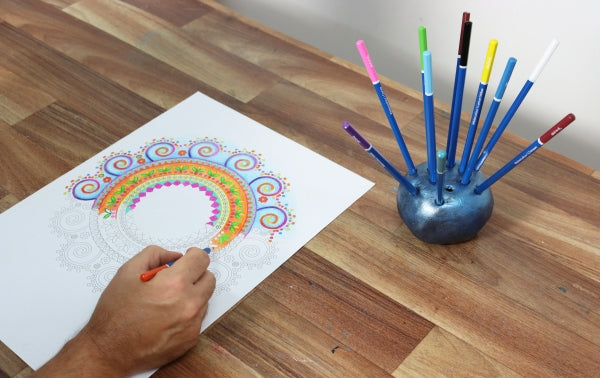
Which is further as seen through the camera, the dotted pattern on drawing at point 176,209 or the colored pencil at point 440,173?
the dotted pattern on drawing at point 176,209

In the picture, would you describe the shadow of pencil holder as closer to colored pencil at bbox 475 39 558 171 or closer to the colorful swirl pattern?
colored pencil at bbox 475 39 558 171

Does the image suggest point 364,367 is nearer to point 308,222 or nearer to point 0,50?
point 308,222

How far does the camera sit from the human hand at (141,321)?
68 centimetres

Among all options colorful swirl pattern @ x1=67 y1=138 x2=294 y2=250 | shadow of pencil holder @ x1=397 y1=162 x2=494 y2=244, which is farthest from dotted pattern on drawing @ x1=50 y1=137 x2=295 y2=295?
shadow of pencil holder @ x1=397 y1=162 x2=494 y2=244

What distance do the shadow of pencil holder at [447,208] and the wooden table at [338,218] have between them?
32 mm

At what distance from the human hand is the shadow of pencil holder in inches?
9.2

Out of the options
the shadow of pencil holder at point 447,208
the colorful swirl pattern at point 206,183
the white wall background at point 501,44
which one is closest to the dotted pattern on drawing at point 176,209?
the colorful swirl pattern at point 206,183

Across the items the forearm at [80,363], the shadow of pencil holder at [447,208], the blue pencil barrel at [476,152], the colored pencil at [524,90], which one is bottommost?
the forearm at [80,363]

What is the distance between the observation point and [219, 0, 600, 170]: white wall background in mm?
1047

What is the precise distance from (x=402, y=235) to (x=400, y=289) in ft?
0.27

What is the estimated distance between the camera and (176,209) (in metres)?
0.84

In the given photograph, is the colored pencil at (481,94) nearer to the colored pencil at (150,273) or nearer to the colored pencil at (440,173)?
the colored pencil at (440,173)

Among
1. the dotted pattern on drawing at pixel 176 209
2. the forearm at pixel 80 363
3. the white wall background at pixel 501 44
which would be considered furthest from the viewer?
the white wall background at pixel 501 44

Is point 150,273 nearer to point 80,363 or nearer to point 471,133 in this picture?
point 80,363
